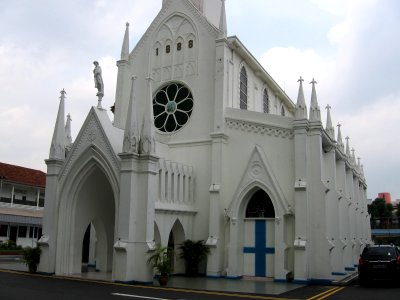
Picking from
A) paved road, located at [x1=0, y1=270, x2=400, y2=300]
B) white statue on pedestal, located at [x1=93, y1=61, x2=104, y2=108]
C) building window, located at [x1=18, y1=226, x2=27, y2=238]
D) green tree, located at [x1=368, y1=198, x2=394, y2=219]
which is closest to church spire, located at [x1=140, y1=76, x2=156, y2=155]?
white statue on pedestal, located at [x1=93, y1=61, x2=104, y2=108]

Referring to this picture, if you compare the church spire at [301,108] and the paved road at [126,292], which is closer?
the paved road at [126,292]

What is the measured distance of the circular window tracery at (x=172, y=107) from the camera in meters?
26.2

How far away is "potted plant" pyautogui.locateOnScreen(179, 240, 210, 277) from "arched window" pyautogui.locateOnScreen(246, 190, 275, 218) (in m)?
2.79

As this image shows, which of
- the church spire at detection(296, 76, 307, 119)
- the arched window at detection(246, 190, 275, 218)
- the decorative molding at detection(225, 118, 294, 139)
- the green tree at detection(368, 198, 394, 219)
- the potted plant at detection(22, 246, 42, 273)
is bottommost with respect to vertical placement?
the potted plant at detection(22, 246, 42, 273)

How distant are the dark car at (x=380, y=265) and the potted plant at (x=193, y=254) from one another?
24.3 ft

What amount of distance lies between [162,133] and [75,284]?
37.5 feet

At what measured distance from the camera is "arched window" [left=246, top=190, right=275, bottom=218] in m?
22.4

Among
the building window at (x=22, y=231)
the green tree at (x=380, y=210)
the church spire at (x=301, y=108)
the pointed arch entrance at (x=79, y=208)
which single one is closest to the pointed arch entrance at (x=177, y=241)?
the pointed arch entrance at (x=79, y=208)

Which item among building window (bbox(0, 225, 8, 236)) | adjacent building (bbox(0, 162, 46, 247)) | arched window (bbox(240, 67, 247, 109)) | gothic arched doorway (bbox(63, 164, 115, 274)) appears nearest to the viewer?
gothic arched doorway (bbox(63, 164, 115, 274))

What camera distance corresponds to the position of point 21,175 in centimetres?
4975

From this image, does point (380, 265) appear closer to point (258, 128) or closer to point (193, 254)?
point (193, 254)

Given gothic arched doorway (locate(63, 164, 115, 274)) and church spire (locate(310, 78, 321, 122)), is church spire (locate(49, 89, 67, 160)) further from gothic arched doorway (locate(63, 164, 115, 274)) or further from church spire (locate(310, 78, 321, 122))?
church spire (locate(310, 78, 321, 122))

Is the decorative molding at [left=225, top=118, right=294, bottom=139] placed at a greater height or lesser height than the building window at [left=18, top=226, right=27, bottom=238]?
greater

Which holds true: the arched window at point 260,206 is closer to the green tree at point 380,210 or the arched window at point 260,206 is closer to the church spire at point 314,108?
the church spire at point 314,108
